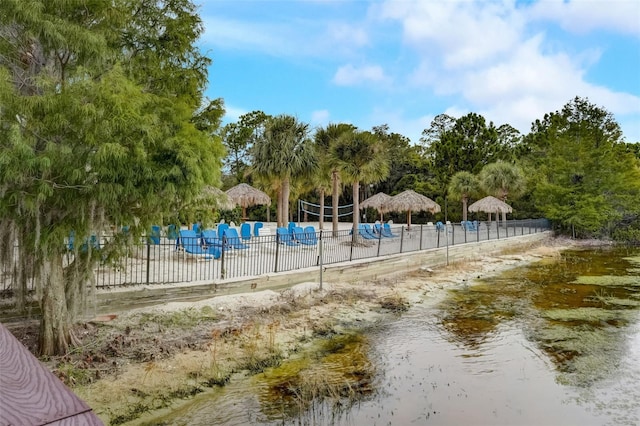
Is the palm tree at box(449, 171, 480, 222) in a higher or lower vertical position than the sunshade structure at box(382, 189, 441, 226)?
higher

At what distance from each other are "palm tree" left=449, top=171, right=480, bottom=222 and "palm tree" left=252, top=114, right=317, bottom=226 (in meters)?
15.8

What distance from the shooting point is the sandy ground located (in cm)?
546

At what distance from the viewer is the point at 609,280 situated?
49.5 ft

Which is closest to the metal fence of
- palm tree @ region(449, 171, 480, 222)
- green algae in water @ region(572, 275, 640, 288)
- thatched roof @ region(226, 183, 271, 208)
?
green algae in water @ region(572, 275, 640, 288)

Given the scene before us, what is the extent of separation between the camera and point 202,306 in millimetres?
8648

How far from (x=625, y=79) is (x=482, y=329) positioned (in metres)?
8.42

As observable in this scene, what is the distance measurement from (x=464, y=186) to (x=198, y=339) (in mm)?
27936

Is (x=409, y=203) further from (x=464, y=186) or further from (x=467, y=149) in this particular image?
(x=467, y=149)

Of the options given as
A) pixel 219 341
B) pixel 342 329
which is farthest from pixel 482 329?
pixel 219 341

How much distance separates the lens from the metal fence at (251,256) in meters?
8.44

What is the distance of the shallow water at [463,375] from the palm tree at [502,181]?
20354 mm

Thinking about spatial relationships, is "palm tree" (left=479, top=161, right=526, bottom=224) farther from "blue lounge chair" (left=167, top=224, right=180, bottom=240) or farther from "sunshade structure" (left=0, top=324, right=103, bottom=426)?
"sunshade structure" (left=0, top=324, right=103, bottom=426)

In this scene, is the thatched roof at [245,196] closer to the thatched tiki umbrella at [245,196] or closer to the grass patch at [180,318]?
the thatched tiki umbrella at [245,196]

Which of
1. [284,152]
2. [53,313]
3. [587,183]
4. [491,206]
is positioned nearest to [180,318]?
[53,313]
